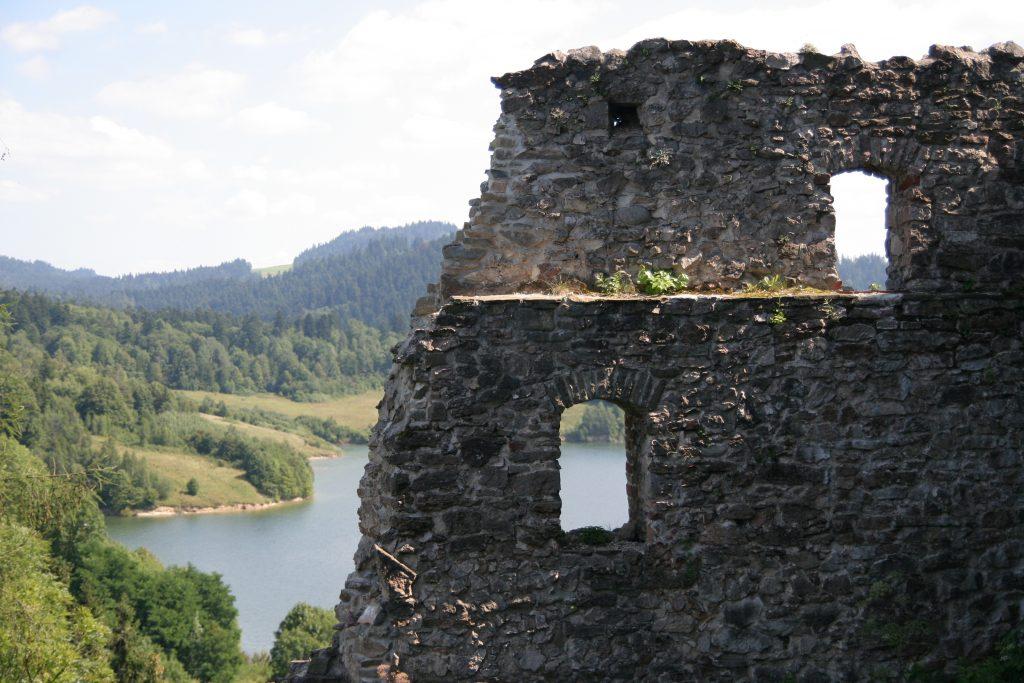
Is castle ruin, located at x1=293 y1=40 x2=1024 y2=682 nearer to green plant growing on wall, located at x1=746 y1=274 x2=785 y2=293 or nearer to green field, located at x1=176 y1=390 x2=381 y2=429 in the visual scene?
green plant growing on wall, located at x1=746 y1=274 x2=785 y2=293

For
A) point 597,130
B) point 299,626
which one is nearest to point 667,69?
point 597,130

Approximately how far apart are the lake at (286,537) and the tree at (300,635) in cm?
208

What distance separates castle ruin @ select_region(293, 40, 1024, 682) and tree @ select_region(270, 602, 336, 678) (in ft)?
112

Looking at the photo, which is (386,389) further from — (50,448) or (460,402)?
(50,448)

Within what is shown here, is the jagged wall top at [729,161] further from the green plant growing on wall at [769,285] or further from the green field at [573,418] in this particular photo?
the green field at [573,418]

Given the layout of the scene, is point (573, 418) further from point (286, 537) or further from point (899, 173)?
point (899, 173)

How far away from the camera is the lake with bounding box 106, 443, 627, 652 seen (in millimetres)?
49000

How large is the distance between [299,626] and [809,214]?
3767cm

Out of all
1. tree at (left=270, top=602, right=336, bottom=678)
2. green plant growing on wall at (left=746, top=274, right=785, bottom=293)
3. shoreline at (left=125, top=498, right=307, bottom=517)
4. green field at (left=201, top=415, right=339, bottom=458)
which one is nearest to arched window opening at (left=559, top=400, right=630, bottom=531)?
tree at (left=270, top=602, right=336, bottom=678)

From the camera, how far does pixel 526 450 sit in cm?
596

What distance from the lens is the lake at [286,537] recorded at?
4900 centimetres

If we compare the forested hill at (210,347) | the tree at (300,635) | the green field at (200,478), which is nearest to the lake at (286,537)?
the tree at (300,635)

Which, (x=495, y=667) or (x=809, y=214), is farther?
(x=809, y=214)

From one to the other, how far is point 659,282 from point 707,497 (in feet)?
4.31
